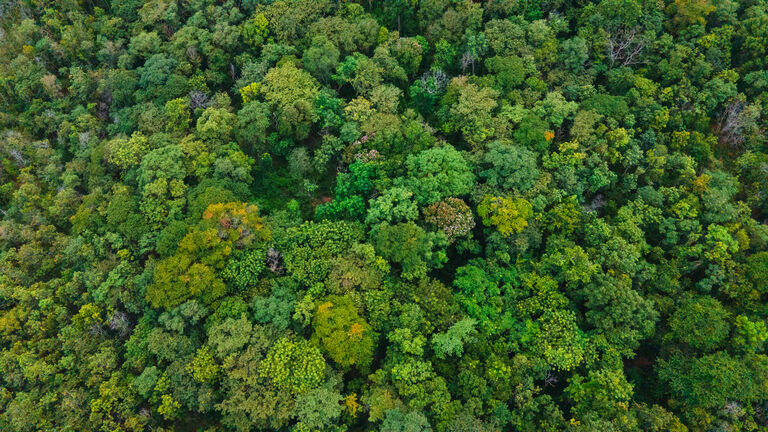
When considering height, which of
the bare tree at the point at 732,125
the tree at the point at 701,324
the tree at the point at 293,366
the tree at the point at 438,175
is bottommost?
the tree at the point at 293,366

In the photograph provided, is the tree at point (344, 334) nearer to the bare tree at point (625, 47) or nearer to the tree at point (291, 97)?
the tree at point (291, 97)

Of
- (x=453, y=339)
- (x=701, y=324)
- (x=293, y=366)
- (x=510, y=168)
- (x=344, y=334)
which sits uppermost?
(x=510, y=168)

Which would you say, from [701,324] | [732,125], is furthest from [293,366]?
[732,125]

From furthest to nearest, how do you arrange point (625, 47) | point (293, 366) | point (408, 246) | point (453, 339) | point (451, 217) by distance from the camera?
point (625, 47), point (451, 217), point (408, 246), point (453, 339), point (293, 366)

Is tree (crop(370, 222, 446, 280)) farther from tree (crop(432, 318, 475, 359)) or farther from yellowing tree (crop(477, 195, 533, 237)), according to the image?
tree (crop(432, 318, 475, 359))

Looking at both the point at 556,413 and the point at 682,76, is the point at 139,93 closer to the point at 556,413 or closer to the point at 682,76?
the point at 556,413

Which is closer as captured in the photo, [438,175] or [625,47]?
[438,175]

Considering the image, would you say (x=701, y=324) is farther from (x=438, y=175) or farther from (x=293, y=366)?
(x=293, y=366)

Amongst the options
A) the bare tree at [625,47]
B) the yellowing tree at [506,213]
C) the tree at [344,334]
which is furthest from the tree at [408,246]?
the bare tree at [625,47]
